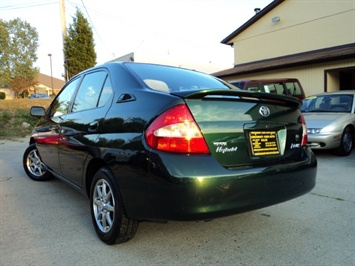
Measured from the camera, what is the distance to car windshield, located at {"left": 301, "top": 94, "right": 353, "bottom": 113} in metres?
7.62

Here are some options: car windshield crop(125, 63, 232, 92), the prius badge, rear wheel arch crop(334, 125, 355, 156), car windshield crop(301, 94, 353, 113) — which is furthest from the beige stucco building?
the prius badge

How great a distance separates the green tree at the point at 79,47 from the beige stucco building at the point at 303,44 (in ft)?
28.3

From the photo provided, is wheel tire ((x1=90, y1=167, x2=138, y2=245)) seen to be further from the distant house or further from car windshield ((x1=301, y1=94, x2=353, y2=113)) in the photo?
the distant house

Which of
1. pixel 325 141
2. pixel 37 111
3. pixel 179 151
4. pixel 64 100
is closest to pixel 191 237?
pixel 179 151

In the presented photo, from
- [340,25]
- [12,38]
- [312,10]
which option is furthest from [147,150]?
[12,38]

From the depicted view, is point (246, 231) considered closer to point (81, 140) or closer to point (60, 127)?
point (81, 140)

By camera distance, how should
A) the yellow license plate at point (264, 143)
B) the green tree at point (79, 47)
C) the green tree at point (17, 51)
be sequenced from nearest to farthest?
1. the yellow license plate at point (264, 143)
2. the green tree at point (79, 47)
3. the green tree at point (17, 51)

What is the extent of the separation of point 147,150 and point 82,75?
193cm

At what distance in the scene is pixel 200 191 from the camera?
210 centimetres

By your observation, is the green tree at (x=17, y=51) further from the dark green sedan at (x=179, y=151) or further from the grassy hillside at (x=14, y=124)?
the dark green sedan at (x=179, y=151)

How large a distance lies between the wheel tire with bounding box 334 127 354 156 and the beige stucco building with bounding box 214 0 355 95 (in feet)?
18.1

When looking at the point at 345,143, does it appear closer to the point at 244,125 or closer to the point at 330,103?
the point at 330,103

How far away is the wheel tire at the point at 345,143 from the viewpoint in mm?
6820

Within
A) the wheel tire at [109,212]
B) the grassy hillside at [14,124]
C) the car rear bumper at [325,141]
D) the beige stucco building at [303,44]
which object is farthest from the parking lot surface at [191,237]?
the beige stucco building at [303,44]
